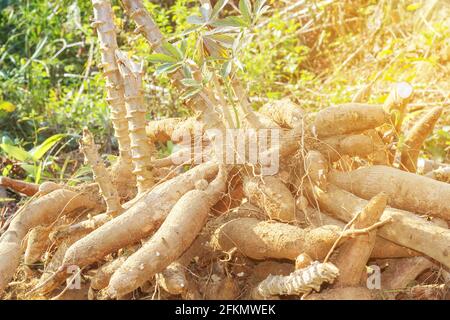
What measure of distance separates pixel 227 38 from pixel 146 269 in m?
0.79

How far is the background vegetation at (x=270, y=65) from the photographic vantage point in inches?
134

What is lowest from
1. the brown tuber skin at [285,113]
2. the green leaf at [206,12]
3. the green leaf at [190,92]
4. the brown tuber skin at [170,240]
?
the brown tuber skin at [170,240]

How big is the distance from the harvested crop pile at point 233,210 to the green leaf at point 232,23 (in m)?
0.02

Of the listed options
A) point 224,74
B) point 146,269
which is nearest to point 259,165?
point 224,74

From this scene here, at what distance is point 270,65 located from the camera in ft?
13.1

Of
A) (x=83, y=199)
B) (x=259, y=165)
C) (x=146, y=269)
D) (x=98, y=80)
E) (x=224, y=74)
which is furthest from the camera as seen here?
(x=98, y=80)

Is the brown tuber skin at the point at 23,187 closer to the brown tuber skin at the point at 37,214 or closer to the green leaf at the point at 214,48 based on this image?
the brown tuber skin at the point at 37,214

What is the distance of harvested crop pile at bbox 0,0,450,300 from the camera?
1.79 metres

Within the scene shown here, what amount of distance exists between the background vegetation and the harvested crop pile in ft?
2.67

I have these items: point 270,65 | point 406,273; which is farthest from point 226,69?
point 270,65

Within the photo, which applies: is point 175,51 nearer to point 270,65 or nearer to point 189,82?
point 189,82

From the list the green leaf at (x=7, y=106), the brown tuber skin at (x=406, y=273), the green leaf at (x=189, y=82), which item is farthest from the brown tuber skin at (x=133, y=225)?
the green leaf at (x=7, y=106)

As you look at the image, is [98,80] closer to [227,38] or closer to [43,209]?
[43,209]

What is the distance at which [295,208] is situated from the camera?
199 cm
